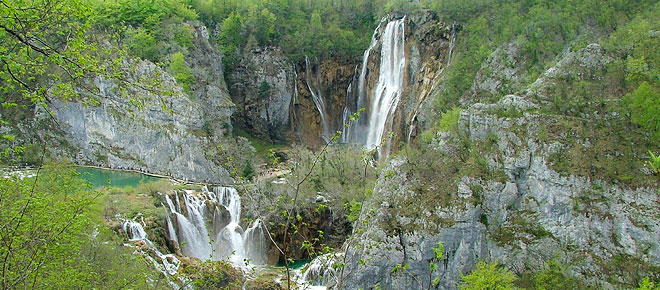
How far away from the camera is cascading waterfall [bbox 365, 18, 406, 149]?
3897 centimetres

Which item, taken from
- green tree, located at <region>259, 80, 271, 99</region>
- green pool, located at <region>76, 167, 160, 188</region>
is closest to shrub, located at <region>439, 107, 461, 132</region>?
green pool, located at <region>76, 167, 160, 188</region>

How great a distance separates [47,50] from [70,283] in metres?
5.28

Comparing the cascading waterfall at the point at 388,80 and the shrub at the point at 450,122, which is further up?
the cascading waterfall at the point at 388,80

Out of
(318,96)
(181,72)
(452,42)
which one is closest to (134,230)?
(181,72)

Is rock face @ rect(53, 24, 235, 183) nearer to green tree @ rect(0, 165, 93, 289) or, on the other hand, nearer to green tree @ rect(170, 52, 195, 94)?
green tree @ rect(170, 52, 195, 94)

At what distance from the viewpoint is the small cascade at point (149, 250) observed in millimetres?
21719

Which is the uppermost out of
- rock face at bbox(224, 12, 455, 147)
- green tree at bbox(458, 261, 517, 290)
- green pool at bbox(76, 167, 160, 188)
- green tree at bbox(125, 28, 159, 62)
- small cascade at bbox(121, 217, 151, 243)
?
green tree at bbox(125, 28, 159, 62)

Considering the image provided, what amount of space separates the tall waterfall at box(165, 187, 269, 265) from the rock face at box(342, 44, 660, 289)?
905 centimetres

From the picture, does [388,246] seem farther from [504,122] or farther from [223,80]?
[223,80]

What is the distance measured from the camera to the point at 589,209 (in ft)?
66.7

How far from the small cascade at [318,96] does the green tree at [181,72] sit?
12138 mm

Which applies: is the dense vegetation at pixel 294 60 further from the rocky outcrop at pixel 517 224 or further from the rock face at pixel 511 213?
the rocky outcrop at pixel 517 224

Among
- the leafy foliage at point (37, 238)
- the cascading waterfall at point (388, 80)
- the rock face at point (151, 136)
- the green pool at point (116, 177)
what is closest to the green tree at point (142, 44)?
the rock face at point (151, 136)

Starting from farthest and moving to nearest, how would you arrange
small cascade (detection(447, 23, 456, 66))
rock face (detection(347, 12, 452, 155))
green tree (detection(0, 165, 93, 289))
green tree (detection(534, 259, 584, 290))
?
small cascade (detection(447, 23, 456, 66)) < rock face (detection(347, 12, 452, 155)) < green tree (detection(534, 259, 584, 290)) < green tree (detection(0, 165, 93, 289))
